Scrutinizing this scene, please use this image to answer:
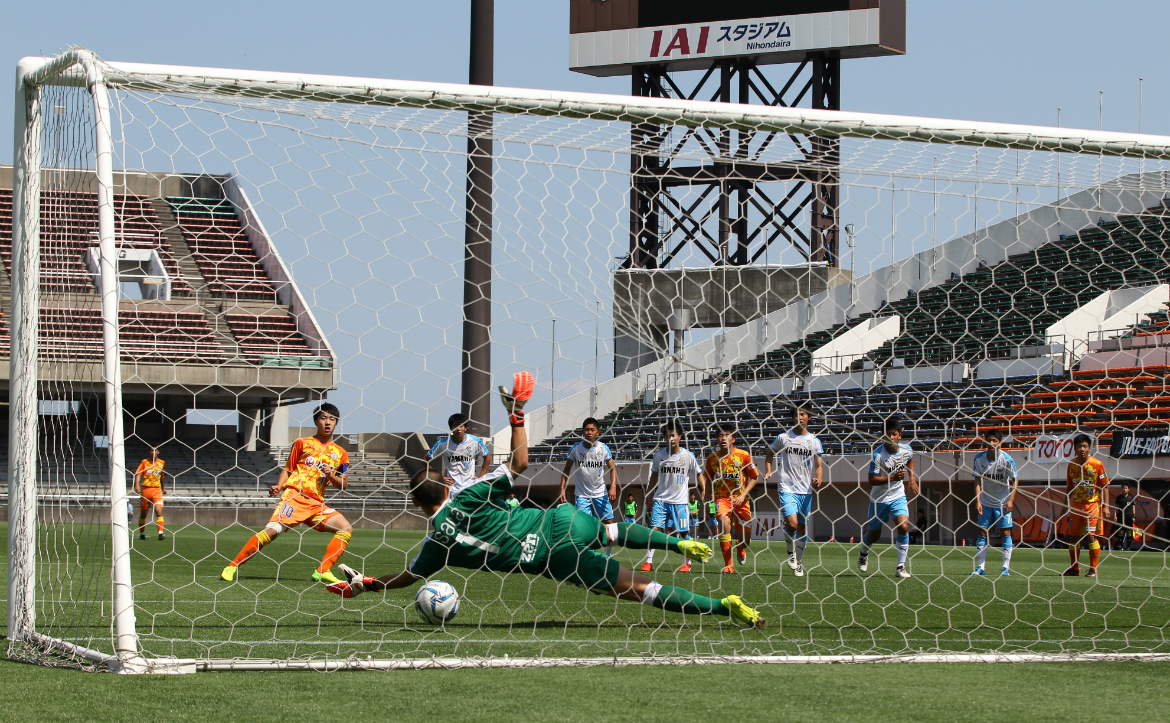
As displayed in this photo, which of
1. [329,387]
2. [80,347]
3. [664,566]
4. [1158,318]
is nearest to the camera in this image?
[80,347]

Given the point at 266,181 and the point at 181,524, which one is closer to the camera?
the point at 266,181

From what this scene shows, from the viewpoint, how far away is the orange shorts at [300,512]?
28.6 feet

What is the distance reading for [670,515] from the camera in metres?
12.0

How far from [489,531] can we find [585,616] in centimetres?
141

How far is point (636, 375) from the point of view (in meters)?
9.57

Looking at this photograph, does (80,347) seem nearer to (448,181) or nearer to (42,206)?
(42,206)

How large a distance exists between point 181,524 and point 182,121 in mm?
16974

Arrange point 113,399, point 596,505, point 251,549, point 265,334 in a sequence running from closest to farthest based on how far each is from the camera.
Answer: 1. point 113,399
2. point 265,334
3. point 251,549
4. point 596,505

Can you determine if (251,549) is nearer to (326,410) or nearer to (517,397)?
(326,410)

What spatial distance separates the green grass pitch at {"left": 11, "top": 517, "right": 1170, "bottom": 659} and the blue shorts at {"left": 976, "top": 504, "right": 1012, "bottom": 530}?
119 cm

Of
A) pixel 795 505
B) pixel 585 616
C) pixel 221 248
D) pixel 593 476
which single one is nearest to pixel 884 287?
pixel 795 505

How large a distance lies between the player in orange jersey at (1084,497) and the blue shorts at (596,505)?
450 centimetres

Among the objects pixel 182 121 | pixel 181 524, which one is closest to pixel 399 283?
pixel 182 121

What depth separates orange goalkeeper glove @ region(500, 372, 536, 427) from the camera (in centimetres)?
522
